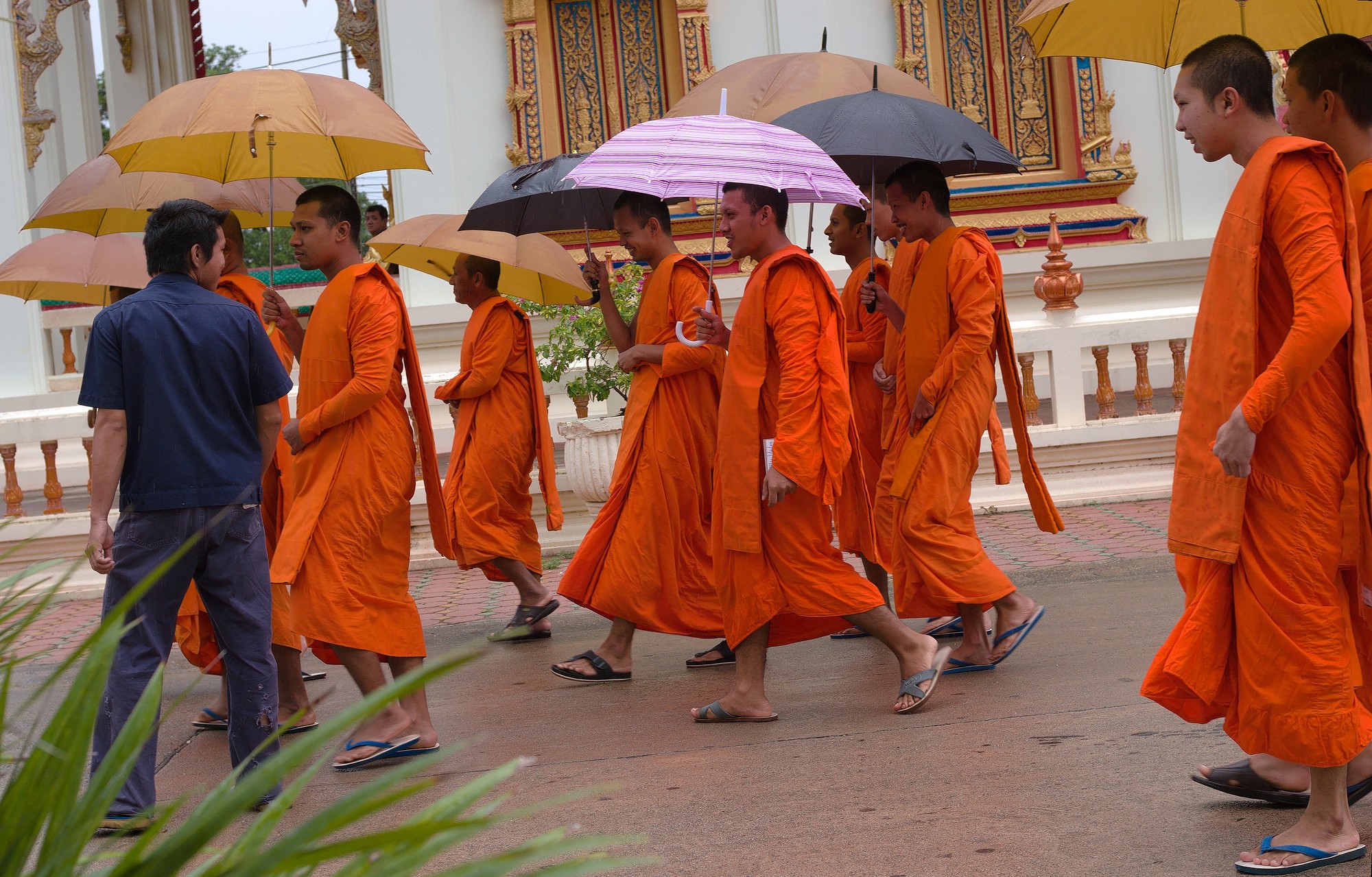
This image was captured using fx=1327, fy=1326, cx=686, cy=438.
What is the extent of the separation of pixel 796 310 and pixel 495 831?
181cm

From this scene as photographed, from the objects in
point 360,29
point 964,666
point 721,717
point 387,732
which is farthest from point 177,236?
point 360,29

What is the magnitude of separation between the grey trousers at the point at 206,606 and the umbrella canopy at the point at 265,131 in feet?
4.44

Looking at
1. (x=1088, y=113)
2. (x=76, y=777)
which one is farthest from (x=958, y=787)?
(x=1088, y=113)

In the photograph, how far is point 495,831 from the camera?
131 inches

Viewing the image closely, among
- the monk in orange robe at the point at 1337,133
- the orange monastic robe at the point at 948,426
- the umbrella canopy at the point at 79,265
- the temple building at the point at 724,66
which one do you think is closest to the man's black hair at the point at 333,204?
the umbrella canopy at the point at 79,265

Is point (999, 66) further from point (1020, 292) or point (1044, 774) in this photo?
point (1044, 774)

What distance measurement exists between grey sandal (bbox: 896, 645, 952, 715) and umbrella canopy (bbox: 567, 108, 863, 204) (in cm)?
151

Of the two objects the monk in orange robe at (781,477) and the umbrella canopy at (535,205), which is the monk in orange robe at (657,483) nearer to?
the monk in orange robe at (781,477)

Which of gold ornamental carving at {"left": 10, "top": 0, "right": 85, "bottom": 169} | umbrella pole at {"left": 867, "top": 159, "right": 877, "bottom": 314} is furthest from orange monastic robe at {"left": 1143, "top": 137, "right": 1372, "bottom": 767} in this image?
gold ornamental carving at {"left": 10, "top": 0, "right": 85, "bottom": 169}

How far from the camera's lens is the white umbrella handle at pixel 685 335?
458cm

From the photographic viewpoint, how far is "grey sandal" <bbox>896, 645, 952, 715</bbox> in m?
4.16

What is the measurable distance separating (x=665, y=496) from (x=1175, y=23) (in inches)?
92.8

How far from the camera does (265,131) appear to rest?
4355 millimetres

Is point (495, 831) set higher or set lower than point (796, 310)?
lower
